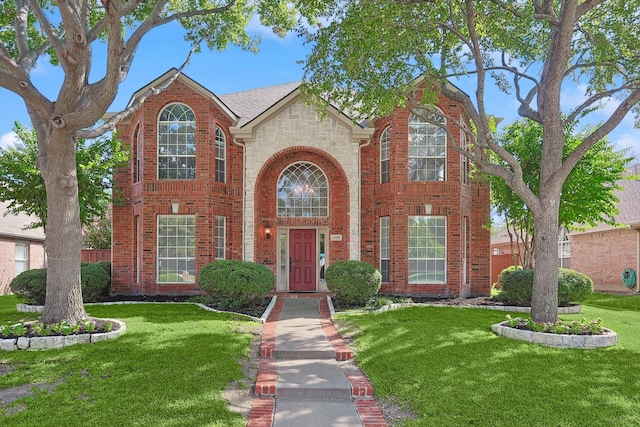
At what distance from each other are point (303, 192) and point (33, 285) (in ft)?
27.2

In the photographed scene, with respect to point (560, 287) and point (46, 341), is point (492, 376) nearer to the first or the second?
point (46, 341)

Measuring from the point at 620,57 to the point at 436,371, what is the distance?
28.4ft

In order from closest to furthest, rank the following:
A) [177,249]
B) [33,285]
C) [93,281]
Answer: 1. [33,285]
2. [93,281]
3. [177,249]

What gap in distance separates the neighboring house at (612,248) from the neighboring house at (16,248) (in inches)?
945

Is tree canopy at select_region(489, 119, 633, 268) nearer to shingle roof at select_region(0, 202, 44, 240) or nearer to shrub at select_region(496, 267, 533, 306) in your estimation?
shrub at select_region(496, 267, 533, 306)

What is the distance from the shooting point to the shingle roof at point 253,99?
16.7m

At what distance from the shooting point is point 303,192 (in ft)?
51.2

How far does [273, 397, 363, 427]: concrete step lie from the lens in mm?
5039

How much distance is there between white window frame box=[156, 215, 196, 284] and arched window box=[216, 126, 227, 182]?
1.65m

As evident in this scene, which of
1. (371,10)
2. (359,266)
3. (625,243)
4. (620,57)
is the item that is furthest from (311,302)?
(625,243)

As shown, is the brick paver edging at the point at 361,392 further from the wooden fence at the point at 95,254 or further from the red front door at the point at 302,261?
the wooden fence at the point at 95,254

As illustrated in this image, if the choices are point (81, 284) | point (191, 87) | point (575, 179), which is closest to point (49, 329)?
point (81, 284)

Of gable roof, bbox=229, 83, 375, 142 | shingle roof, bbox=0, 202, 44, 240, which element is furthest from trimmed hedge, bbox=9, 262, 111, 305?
shingle roof, bbox=0, 202, 44, 240

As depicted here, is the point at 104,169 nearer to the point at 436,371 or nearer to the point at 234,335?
the point at 234,335
